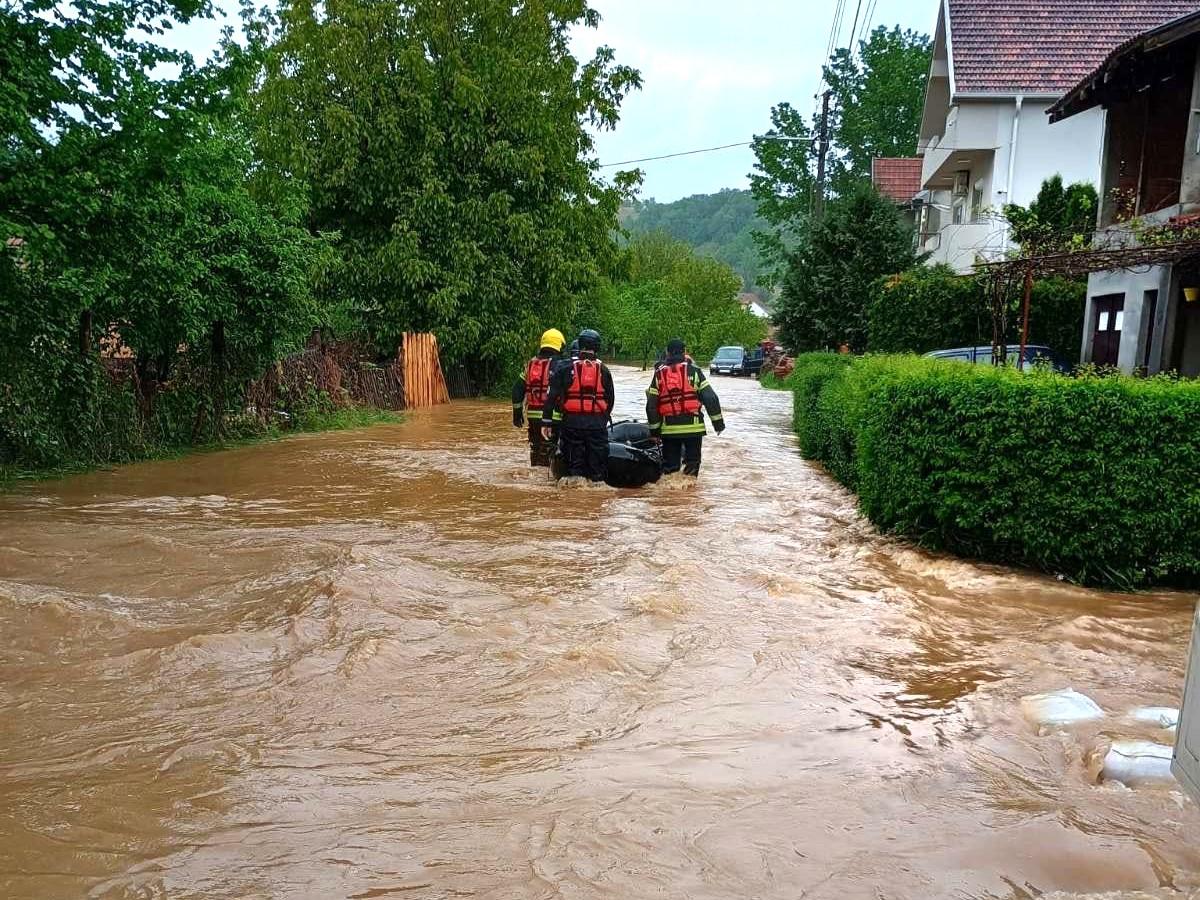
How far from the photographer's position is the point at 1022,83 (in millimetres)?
25797

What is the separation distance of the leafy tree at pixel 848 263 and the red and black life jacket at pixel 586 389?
63.8 feet

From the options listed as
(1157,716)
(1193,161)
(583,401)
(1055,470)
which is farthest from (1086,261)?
(1157,716)

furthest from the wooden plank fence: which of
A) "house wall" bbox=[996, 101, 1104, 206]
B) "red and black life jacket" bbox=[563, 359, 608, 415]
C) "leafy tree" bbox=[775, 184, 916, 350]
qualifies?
"house wall" bbox=[996, 101, 1104, 206]

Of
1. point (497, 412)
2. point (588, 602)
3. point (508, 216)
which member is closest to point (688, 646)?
point (588, 602)

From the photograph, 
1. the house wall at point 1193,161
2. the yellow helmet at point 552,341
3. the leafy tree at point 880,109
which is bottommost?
the yellow helmet at point 552,341

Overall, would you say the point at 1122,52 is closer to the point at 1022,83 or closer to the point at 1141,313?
the point at 1141,313

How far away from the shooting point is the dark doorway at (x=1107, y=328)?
57.4 feet

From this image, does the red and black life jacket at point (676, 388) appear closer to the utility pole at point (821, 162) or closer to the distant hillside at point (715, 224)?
the utility pole at point (821, 162)

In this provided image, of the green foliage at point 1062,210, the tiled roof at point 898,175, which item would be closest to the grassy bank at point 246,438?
the green foliage at point 1062,210

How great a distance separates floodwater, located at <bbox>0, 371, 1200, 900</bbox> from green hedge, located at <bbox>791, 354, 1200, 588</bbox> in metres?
0.32

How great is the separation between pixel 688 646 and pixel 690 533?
3.78 meters

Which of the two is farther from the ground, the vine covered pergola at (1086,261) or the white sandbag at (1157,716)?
the vine covered pergola at (1086,261)

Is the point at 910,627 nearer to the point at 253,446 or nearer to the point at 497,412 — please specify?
the point at 253,446

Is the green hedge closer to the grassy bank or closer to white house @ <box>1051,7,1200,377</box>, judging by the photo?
white house @ <box>1051,7,1200,377</box>
